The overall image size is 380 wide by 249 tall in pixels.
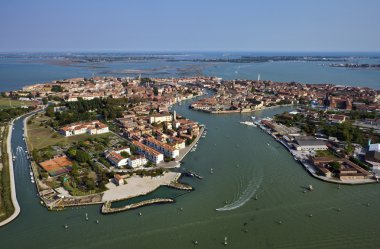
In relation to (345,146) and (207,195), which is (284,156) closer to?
(345,146)

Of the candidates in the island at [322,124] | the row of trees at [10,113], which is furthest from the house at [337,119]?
the row of trees at [10,113]

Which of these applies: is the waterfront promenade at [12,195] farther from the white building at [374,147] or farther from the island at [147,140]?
the white building at [374,147]

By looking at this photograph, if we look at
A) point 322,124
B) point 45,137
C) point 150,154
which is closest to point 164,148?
point 150,154

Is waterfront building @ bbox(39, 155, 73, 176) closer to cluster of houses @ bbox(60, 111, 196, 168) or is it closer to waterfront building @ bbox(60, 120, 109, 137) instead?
cluster of houses @ bbox(60, 111, 196, 168)

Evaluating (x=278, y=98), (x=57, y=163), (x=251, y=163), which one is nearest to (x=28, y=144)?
(x=57, y=163)

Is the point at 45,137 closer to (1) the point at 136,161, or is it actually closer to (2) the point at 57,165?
(2) the point at 57,165

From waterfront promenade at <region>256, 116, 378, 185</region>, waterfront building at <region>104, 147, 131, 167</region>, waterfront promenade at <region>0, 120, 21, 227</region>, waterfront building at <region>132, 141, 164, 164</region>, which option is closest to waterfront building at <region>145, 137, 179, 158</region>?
waterfront building at <region>132, 141, 164, 164</region>
